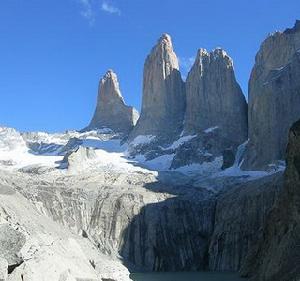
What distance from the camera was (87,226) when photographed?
354 ft

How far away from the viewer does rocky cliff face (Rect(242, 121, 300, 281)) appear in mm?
51775

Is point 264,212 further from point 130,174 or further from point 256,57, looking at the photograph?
point 256,57

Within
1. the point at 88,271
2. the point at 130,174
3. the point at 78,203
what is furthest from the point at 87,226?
the point at 88,271

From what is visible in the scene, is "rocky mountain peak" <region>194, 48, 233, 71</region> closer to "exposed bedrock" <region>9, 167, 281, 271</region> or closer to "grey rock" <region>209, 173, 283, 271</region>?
"exposed bedrock" <region>9, 167, 281, 271</region>

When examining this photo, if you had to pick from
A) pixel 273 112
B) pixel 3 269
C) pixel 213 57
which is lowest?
pixel 3 269

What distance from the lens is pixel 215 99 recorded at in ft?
611

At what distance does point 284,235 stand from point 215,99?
127 metres

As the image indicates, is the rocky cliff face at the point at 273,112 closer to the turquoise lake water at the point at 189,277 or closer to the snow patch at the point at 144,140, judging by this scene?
the snow patch at the point at 144,140

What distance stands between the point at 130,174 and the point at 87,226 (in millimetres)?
39115

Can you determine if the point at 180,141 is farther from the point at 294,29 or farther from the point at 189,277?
the point at 189,277

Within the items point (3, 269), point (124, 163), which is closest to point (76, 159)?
point (124, 163)

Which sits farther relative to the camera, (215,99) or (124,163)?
(215,99)

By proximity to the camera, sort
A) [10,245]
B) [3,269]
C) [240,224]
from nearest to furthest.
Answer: [3,269], [10,245], [240,224]

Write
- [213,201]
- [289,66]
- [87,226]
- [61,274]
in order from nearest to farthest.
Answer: [61,274] → [87,226] → [213,201] → [289,66]
